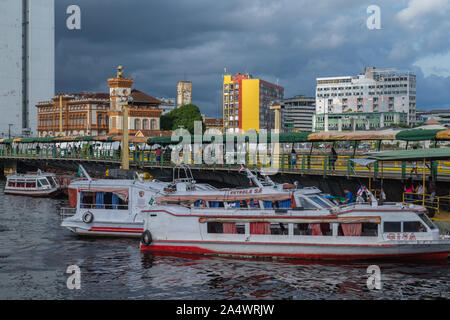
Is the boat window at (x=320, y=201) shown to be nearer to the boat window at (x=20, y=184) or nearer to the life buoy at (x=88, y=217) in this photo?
the life buoy at (x=88, y=217)

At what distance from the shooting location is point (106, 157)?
7025 cm

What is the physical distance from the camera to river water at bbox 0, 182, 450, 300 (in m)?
21.3

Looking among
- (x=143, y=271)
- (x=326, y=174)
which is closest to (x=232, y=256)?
(x=143, y=271)

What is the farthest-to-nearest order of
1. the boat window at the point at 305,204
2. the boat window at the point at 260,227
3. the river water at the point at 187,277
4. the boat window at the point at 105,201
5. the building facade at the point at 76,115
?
the building facade at the point at 76,115 < the boat window at the point at 105,201 < the boat window at the point at 305,204 < the boat window at the point at 260,227 < the river water at the point at 187,277

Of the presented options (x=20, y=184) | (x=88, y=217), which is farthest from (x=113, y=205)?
(x=20, y=184)

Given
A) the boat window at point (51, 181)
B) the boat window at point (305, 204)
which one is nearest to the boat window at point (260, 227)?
the boat window at point (305, 204)

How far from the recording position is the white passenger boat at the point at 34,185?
60872 mm

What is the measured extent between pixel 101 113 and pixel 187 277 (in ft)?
380

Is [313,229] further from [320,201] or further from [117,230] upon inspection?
[117,230]

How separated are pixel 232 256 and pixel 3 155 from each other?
80216 millimetres

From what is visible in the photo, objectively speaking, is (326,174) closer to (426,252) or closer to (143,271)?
(426,252)

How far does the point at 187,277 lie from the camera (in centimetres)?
2398

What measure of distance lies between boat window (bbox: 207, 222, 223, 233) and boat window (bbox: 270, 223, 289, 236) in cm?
272

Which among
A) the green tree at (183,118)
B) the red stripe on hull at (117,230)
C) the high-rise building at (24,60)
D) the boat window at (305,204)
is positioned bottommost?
the red stripe on hull at (117,230)
